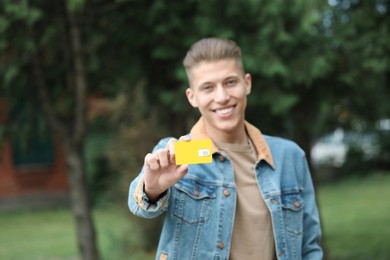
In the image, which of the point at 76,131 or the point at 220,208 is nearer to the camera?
the point at 220,208

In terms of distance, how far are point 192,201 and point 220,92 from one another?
0.47m

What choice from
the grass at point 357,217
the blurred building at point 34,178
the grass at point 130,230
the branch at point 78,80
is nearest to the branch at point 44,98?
the branch at point 78,80

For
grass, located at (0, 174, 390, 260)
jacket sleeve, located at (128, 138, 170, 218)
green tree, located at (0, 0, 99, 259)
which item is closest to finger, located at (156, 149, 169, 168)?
jacket sleeve, located at (128, 138, 170, 218)

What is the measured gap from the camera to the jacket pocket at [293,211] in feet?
9.02

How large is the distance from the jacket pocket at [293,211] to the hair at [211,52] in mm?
623

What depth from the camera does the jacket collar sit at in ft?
9.12

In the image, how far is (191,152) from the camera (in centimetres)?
240

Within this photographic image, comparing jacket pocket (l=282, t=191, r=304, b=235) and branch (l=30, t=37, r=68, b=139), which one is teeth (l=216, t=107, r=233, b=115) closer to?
Result: jacket pocket (l=282, t=191, r=304, b=235)

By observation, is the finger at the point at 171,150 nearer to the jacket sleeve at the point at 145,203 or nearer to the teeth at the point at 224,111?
the jacket sleeve at the point at 145,203

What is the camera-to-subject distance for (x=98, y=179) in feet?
55.7

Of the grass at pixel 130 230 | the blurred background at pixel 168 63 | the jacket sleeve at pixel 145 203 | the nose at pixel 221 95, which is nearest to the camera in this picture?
the jacket sleeve at pixel 145 203

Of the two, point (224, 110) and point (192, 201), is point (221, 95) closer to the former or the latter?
point (224, 110)

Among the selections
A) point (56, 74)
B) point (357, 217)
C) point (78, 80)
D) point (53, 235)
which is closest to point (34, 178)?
point (53, 235)

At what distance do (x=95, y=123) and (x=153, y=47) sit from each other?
885cm
